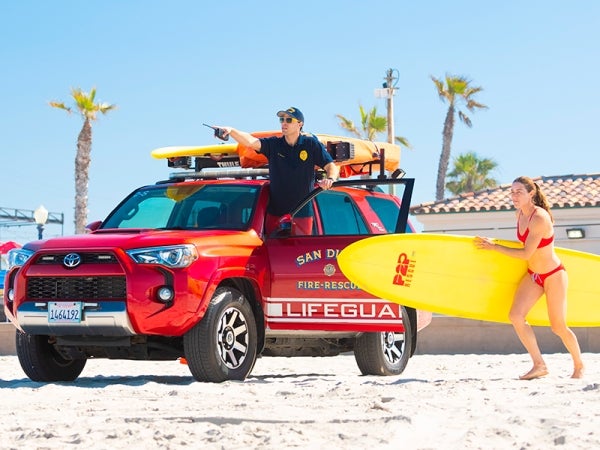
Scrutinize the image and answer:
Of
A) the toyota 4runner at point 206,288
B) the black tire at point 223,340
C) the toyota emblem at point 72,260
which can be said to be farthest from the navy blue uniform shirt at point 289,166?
the toyota emblem at point 72,260

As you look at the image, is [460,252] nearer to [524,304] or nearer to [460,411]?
[524,304]

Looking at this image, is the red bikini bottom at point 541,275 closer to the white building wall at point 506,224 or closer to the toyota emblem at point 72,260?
the toyota emblem at point 72,260

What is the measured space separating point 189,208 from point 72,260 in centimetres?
148

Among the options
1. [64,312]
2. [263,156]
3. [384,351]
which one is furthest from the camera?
[263,156]

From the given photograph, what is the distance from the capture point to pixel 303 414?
272 inches

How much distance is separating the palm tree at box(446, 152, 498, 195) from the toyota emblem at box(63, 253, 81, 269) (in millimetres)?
56709

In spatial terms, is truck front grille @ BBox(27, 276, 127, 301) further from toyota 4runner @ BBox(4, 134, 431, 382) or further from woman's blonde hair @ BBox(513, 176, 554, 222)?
woman's blonde hair @ BBox(513, 176, 554, 222)

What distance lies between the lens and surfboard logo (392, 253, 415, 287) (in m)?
10.3

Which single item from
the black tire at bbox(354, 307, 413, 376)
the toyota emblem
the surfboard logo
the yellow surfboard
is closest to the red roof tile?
the black tire at bbox(354, 307, 413, 376)

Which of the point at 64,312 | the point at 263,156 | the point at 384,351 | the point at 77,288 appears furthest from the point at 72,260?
the point at 384,351

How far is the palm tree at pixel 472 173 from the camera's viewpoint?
212ft

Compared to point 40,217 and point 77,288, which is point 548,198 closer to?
point 40,217

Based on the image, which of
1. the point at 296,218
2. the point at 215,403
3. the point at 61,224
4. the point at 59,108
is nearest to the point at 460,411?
the point at 215,403

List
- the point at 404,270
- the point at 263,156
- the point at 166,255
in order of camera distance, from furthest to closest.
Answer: the point at 263,156, the point at 404,270, the point at 166,255
